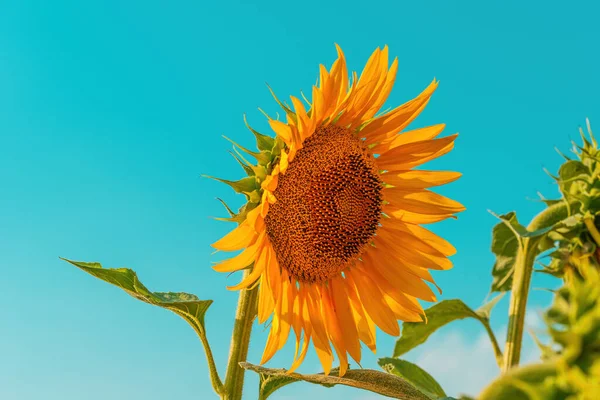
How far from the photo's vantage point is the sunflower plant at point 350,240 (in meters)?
2.71

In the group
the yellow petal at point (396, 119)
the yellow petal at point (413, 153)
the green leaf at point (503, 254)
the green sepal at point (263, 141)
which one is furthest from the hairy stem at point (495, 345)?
the green sepal at point (263, 141)

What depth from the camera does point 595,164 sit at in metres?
3.45

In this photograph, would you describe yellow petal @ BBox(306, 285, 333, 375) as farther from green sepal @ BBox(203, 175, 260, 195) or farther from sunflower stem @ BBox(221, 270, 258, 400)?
green sepal @ BBox(203, 175, 260, 195)

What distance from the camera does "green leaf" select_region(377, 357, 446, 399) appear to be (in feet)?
10.6

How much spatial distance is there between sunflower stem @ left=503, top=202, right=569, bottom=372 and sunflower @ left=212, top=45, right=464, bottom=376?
20.7 inches

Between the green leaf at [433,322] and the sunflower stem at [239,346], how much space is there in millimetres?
1295

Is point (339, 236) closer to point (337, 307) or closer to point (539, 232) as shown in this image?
point (337, 307)

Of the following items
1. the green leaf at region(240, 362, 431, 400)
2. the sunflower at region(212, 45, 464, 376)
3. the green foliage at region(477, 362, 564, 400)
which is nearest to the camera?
the green foliage at region(477, 362, 564, 400)

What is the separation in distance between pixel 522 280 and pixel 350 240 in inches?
39.3

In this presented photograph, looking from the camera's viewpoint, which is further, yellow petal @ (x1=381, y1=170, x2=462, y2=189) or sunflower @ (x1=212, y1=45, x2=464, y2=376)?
yellow petal @ (x1=381, y1=170, x2=462, y2=189)

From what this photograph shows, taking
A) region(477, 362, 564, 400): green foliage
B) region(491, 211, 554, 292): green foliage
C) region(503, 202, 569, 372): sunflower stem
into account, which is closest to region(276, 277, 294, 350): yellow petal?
region(503, 202, 569, 372): sunflower stem

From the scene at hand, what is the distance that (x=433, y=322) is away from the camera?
12.3 ft

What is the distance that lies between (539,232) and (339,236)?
3.13ft

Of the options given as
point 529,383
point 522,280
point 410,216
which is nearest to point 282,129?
point 410,216
